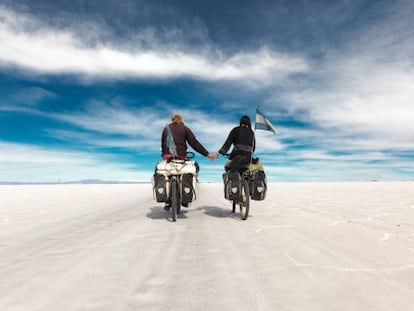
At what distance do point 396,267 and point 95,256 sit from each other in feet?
10.3

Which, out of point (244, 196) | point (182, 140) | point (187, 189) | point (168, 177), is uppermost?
point (182, 140)

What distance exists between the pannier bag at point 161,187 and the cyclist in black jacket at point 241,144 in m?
1.48

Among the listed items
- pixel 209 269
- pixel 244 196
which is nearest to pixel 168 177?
Result: pixel 244 196

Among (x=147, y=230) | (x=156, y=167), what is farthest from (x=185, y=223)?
(x=156, y=167)

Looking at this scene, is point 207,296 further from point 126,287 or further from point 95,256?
point 95,256

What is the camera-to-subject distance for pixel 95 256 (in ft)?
10.8

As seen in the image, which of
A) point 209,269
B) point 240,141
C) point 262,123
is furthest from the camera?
point 262,123

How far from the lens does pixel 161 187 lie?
19.5 ft

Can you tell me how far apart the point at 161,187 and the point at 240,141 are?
6.65 ft

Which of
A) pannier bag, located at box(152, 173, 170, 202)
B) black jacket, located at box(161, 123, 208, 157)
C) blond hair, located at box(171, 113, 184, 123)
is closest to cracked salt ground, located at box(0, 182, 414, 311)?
pannier bag, located at box(152, 173, 170, 202)

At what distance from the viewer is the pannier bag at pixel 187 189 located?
6016 millimetres

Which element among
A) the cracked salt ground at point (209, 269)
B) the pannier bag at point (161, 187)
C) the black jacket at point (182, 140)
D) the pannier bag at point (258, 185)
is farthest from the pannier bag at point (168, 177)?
the pannier bag at point (258, 185)

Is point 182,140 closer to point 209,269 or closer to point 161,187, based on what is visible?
point 161,187

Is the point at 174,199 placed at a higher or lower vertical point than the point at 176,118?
lower
